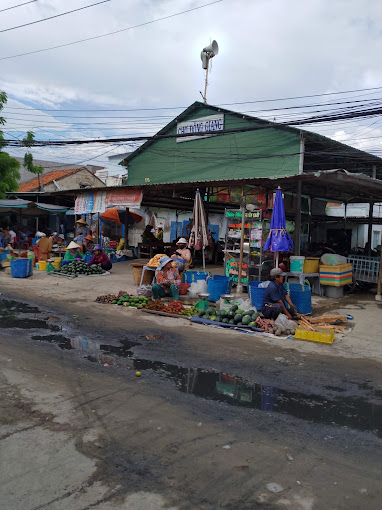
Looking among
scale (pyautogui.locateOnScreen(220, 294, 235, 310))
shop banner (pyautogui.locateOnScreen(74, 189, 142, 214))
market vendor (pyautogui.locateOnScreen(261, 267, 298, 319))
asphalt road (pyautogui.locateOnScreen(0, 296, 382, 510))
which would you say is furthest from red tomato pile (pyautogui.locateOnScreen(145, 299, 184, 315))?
shop banner (pyautogui.locateOnScreen(74, 189, 142, 214))

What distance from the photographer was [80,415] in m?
4.27

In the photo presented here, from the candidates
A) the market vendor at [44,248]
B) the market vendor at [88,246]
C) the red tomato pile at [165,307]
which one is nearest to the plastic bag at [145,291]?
the red tomato pile at [165,307]

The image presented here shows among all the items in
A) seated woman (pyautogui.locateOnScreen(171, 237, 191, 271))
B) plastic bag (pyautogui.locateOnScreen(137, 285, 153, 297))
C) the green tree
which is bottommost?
plastic bag (pyautogui.locateOnScreen(137, 285, 153, 297))

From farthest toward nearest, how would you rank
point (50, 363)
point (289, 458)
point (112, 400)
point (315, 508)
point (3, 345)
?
point (3, 345) < point (50, 363) < point (112, 400) < point (289, 458) < point (315, 508)

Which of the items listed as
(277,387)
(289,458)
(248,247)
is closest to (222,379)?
(277,387)

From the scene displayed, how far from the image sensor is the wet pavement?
14.9 feet

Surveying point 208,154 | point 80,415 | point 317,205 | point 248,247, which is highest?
point 208,154

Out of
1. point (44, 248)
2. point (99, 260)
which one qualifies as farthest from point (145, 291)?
point (44, 248)

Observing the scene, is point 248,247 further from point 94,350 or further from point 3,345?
point 3,345

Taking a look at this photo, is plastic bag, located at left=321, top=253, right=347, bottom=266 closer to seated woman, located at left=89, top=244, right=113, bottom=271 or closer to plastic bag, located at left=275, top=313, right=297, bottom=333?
plastic bag, located at left=275, top=313, right=297, bottom=333

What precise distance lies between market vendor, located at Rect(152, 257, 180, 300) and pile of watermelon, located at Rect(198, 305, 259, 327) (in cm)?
172

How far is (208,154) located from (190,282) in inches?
458

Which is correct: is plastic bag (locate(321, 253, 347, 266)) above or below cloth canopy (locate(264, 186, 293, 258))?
below

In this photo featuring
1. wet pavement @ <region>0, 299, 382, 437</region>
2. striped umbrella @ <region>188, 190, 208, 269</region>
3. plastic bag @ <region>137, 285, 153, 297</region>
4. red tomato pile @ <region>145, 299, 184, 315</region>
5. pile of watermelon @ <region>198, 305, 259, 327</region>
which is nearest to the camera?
wet pavement @ <region>0, 299, 382, 437</region>
